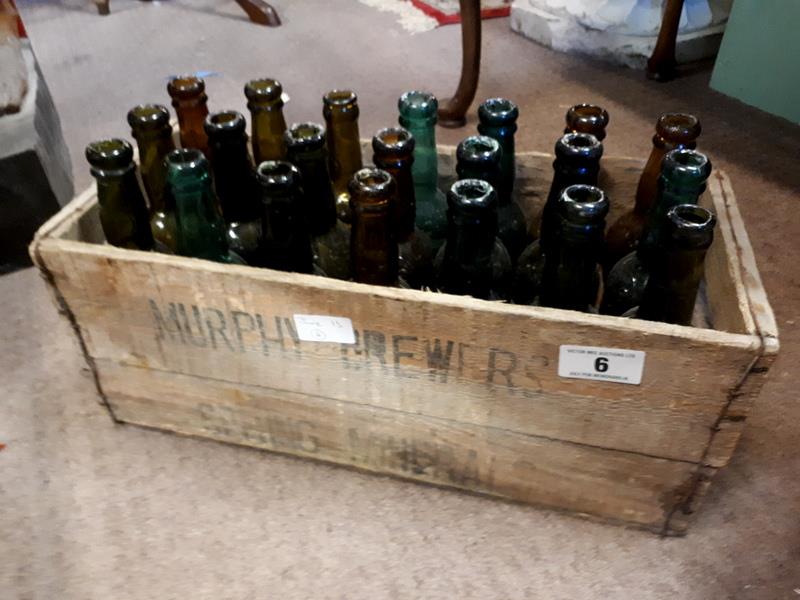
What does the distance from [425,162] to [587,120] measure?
0.20 metres

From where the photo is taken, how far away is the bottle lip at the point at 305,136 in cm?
74

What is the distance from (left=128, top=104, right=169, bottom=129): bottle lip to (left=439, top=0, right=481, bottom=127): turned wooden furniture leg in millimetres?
953

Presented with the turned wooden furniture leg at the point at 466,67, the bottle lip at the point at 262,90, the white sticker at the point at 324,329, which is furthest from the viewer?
the turned wooden furniture leg at the point at 466,67

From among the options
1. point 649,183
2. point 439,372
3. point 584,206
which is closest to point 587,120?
point 649,183

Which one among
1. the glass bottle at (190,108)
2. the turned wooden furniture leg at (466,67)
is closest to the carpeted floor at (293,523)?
the glass bottle at (190,108)

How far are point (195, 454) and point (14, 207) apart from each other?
25.1 inches

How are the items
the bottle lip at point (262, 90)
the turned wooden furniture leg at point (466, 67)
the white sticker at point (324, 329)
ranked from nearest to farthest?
the white sticker at point (324, 329) < the bottle lip at point (262, 90) < the turned wooden furniture leg at point (466, 67)

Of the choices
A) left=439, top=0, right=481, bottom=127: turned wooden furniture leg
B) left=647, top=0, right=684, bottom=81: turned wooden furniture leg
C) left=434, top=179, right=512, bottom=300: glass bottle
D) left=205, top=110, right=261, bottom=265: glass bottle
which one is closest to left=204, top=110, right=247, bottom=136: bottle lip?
left=205, top=110, right=261, bottom=265: glass bottle

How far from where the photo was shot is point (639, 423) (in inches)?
27.4

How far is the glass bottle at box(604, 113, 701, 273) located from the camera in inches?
29.2

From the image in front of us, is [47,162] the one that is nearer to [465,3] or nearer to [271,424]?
[271,424]

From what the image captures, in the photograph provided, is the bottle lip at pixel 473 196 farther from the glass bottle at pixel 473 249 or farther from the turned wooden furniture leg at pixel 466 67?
the turned wooden furniture leg at pixel 466 67

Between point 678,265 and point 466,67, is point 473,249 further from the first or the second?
point 466,67

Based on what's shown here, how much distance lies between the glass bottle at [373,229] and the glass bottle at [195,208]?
0.16m
